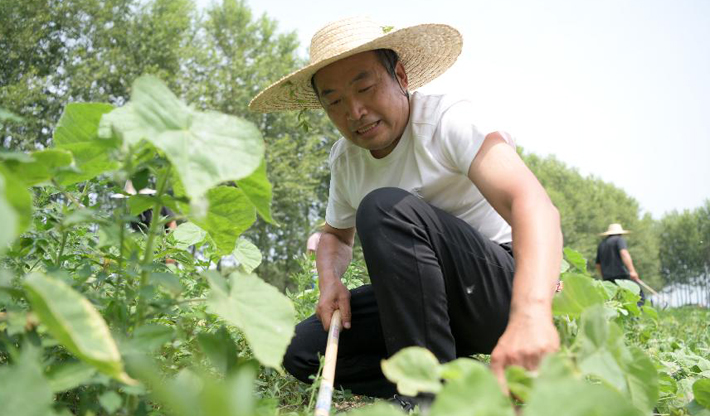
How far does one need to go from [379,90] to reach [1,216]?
5.04ft

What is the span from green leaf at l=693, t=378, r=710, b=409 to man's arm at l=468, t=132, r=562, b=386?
383 mm

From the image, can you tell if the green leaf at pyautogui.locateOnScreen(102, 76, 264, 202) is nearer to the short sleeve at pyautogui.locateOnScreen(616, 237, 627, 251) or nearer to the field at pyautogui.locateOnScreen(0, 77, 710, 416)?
the field at pyautogui.locateOnScreen(0, 77, 710, 416)

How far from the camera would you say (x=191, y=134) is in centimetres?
90

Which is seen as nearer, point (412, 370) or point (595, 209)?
point (412, 370)

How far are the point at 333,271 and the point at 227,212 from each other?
1149 millimetres

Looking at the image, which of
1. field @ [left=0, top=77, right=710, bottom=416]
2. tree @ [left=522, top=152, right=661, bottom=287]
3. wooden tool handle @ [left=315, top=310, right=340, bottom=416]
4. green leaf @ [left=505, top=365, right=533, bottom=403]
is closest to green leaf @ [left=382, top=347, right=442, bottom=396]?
field @ [left=0, top=77, right=710, bottom=416]

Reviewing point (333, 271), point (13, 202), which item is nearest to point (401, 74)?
point (333, 271)

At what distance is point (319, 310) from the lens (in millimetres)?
2209

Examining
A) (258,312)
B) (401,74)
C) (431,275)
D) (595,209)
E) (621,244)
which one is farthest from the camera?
(595,209)

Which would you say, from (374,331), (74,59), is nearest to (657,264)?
(74,59)

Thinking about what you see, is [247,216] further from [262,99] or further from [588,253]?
[588,253]

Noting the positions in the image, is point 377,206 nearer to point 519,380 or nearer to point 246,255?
point 246,255

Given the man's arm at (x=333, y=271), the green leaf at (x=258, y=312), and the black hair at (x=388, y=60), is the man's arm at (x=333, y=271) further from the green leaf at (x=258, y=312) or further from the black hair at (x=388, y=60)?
the green leaf at (x=258, y=312)

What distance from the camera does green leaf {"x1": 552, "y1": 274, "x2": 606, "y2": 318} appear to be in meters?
1.09
